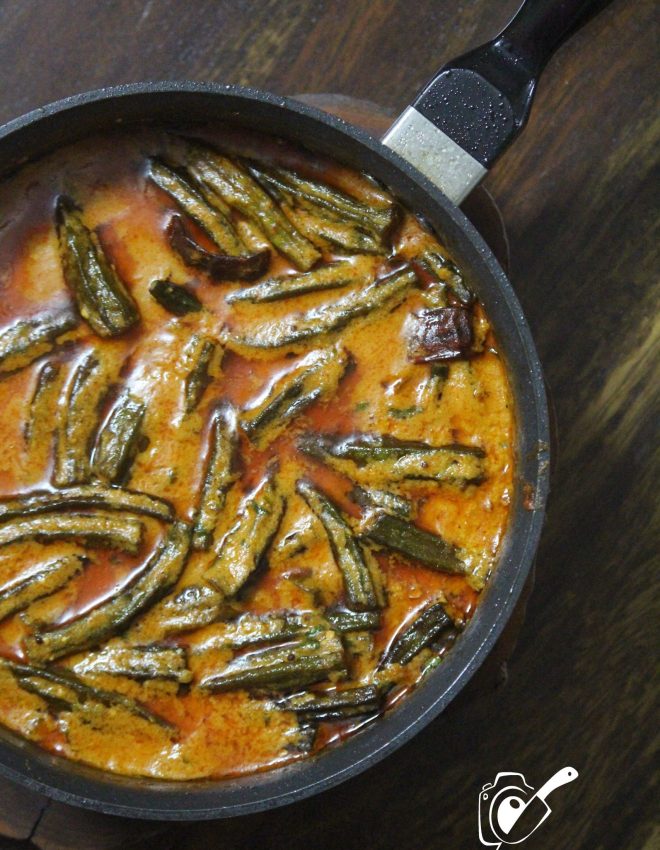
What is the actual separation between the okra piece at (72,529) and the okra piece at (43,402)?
0.63 ft

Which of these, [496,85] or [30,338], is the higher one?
[30,338]

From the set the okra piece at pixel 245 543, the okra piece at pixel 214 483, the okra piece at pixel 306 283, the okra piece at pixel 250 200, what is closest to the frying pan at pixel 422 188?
the okra piece at pixel 250 200

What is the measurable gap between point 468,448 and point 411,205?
24.6 inches

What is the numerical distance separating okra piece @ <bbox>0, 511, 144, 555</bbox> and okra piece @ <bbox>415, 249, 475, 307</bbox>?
36.4 inches

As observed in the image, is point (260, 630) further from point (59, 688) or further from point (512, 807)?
point (512, 807)

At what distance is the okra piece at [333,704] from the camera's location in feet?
6.98

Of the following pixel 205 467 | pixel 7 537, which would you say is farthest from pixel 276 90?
pixel 7 537

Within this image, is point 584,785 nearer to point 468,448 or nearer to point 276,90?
point 468,448

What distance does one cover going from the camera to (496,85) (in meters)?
2.06

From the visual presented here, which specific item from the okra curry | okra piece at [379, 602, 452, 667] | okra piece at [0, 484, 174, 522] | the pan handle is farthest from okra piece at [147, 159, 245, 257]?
okra piece at [379, 602, 452, 667]

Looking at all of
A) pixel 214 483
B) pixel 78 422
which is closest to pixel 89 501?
pixel 78 422

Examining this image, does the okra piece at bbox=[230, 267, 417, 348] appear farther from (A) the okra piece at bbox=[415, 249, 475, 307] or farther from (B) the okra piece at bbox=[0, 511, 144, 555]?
(B) the okra piece at bbox=[0, 511, 144, 555]

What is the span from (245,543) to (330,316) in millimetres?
595

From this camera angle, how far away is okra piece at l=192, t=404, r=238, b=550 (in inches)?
83.0
